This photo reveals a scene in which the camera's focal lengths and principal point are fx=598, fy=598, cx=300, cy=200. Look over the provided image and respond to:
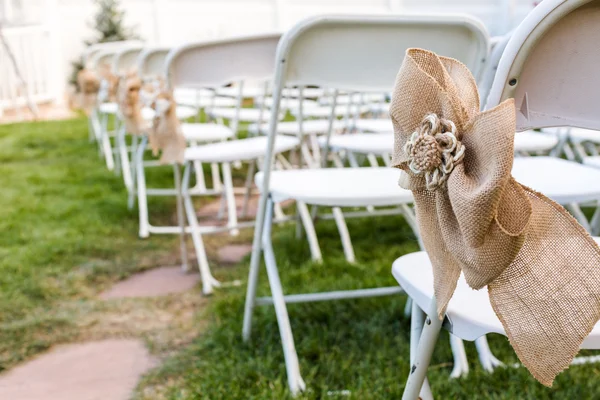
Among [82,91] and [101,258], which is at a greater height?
[82,91]

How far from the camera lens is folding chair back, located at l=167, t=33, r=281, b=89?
5.61ft

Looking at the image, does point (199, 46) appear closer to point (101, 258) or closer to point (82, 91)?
point (101, 258)

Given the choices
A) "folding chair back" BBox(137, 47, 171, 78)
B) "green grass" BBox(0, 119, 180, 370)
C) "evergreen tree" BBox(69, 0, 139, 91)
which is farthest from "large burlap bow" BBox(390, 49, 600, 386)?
"evergreen tree" BBox(69, 0, 139, 91)

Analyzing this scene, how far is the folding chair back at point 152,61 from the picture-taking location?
7.82ft

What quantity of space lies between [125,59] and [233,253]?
131 centimetres

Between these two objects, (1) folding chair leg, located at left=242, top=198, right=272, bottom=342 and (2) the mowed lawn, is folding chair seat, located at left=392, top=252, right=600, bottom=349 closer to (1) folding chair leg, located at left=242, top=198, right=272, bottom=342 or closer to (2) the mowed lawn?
(2) the mowed lawn

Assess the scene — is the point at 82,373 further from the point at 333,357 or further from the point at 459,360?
the point at 459,360

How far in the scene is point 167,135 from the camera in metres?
2.19

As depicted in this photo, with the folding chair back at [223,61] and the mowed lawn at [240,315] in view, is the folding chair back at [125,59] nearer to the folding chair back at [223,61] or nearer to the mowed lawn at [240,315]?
the mowed lawn at [240,315]

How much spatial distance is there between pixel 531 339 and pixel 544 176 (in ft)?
4.15

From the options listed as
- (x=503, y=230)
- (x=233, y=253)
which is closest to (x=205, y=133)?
(x=233, y=253)

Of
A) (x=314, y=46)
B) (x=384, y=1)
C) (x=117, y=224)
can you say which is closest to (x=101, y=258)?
(x=117, y=224)

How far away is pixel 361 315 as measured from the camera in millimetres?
2027

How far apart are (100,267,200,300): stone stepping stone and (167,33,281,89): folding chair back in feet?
3.17
